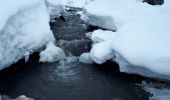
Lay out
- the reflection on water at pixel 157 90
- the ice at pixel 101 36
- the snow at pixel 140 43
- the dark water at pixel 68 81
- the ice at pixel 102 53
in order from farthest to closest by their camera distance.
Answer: the ice at pixel 101 36 < the ice at pixel 102 53 < the snow at pixel 140 43 < the dark water at pixel 68 81 < the reflection on water at pixel 157 90

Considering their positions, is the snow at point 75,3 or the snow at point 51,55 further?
the snow at point 75,3

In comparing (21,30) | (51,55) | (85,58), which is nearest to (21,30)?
(21,30)

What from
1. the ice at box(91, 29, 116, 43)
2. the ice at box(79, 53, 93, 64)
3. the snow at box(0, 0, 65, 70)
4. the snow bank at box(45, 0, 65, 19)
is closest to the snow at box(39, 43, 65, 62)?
the snow at box(0, 0, 65, 70)

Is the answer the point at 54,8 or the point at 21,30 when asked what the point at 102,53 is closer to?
the point at 21,30

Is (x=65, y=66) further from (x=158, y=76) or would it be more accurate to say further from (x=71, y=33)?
(x=71, y=33)

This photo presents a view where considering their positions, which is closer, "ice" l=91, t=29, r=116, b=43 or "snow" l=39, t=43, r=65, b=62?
"snow" l=39, t=43, r=65, b=62

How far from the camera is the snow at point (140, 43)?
9445 mm

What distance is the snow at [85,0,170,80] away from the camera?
945cm

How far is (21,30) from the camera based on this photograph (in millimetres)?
10844

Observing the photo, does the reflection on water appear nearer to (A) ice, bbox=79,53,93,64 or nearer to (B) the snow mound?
(A) ice, bbox=79,53,93,64

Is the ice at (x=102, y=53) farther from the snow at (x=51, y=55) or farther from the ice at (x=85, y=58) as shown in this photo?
the snow at (x=51, y=55)

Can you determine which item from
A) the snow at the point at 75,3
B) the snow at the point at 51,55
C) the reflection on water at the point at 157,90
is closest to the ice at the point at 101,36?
the snow at the point at 51,55

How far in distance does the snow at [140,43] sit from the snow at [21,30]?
195 cm

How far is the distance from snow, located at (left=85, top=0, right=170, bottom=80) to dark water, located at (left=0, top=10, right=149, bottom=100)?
1.63 feet
